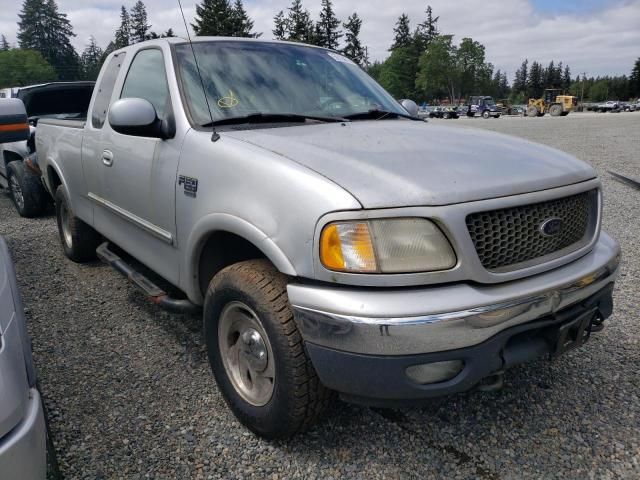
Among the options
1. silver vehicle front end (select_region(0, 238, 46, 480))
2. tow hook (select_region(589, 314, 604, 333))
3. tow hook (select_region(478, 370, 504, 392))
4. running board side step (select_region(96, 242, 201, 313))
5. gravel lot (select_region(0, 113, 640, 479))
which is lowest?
gravel lot (select_region(0, 113, 640, 479))

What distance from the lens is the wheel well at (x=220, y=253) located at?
2.51 metres

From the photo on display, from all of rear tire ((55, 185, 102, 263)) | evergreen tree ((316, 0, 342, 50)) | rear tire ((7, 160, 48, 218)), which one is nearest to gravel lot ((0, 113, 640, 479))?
rear tire ((55, 185, 102, 263))

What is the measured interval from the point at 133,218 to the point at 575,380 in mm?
2718

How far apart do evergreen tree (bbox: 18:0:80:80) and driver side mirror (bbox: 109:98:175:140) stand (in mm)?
108535

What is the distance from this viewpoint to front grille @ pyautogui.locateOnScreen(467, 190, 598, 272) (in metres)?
1.95

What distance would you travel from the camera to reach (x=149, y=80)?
10.8 ft

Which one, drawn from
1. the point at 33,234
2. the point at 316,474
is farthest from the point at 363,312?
the point at 33,234

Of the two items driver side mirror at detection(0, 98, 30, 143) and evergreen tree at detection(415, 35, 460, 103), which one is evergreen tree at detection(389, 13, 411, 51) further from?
driver side mirror at detection(0, 98, 30, 143)

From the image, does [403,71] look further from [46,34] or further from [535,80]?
[46,34]

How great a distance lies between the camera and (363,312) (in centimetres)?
179

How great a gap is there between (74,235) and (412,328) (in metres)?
3.88

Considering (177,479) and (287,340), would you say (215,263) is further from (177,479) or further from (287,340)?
(177,479)

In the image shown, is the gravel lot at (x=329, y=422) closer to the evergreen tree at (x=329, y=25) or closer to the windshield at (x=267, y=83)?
the windshield at (x=267, y=83)

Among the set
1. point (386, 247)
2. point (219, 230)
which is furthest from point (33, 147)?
point (386, 247)
